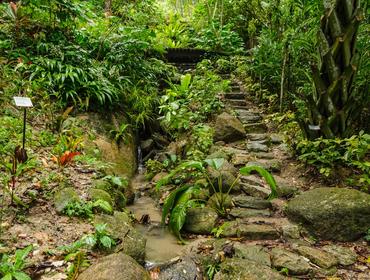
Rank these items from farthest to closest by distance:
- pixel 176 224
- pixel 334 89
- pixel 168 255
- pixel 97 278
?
1. pixel 334 89
2. pixel 176 224
3. pixel 168 255
4. pixel 97 278

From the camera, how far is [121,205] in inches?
160

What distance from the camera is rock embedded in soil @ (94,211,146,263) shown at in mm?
2824

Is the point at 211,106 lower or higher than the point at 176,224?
higher

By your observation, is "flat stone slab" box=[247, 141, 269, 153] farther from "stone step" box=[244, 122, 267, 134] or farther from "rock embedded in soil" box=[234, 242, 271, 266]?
"rock embedded in soil" box=[234, 242, 271, 266]

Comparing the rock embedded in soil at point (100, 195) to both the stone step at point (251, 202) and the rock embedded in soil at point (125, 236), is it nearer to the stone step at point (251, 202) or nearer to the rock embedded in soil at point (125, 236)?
the rock embedded in soil at point (125, 236)

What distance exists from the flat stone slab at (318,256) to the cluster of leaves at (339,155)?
3.34 ft

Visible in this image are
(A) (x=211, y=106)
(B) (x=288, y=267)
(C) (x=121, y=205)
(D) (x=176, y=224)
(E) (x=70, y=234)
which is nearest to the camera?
(B) (x=288, y=267)

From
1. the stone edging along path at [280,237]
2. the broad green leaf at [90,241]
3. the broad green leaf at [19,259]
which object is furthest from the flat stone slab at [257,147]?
the broad green leaf at [19,259]

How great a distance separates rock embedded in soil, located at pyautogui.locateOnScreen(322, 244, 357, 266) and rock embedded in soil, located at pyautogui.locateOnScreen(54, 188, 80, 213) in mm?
2540

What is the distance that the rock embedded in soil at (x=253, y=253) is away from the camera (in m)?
2.77

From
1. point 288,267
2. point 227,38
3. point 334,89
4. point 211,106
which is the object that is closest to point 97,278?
point 288,267

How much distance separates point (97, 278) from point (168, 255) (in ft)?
3.60

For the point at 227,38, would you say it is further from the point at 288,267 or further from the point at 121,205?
the point at 288,267

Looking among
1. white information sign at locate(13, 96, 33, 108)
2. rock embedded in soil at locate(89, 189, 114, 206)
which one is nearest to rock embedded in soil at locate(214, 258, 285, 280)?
rock embedded in soil at locate(89, 189, 114, 206)
